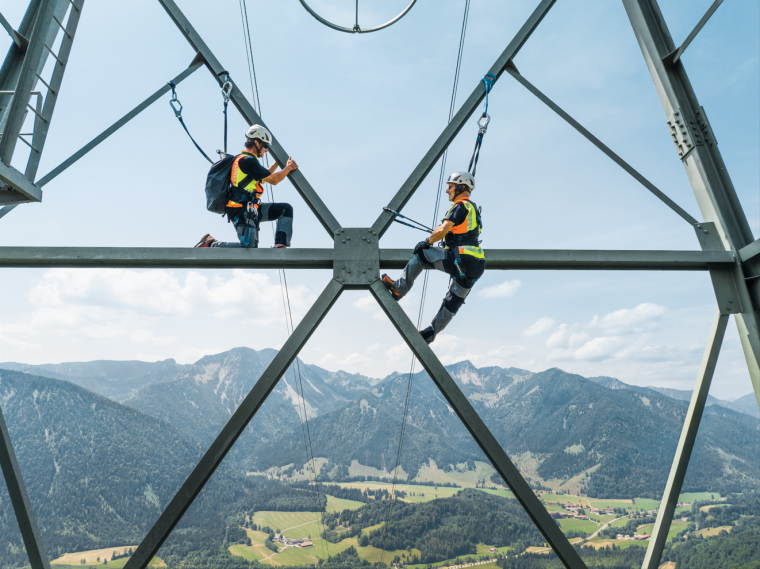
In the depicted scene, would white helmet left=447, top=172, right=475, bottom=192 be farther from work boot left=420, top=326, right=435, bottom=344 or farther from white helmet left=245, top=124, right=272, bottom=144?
white helmet left=245, top=124, right=272, bottom=144

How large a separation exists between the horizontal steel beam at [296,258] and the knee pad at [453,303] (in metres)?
0.69

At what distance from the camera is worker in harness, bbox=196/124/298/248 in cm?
476

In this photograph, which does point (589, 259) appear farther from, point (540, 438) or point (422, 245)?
point (540, 438)

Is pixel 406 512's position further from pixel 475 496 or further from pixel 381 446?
pixel 381 446

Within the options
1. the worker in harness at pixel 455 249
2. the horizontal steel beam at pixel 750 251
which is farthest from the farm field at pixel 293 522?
the horizontal steel beam at pixel 750 251

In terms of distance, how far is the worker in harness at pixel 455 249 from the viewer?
452cm

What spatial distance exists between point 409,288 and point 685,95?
3.72 metres

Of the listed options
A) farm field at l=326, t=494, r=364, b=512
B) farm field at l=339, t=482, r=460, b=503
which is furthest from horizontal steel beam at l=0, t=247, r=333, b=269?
farm field at l=339, t=482, r=460, b=503

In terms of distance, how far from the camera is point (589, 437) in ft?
478

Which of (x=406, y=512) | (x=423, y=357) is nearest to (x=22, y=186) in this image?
(x=423, y=357)

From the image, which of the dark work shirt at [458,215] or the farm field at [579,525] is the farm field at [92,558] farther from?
the dark work shirt at [458,215]

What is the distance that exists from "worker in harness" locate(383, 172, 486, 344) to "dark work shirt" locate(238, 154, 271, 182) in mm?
1737

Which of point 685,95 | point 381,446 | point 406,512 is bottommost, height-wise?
point 406,512

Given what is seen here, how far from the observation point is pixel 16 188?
4426mm
